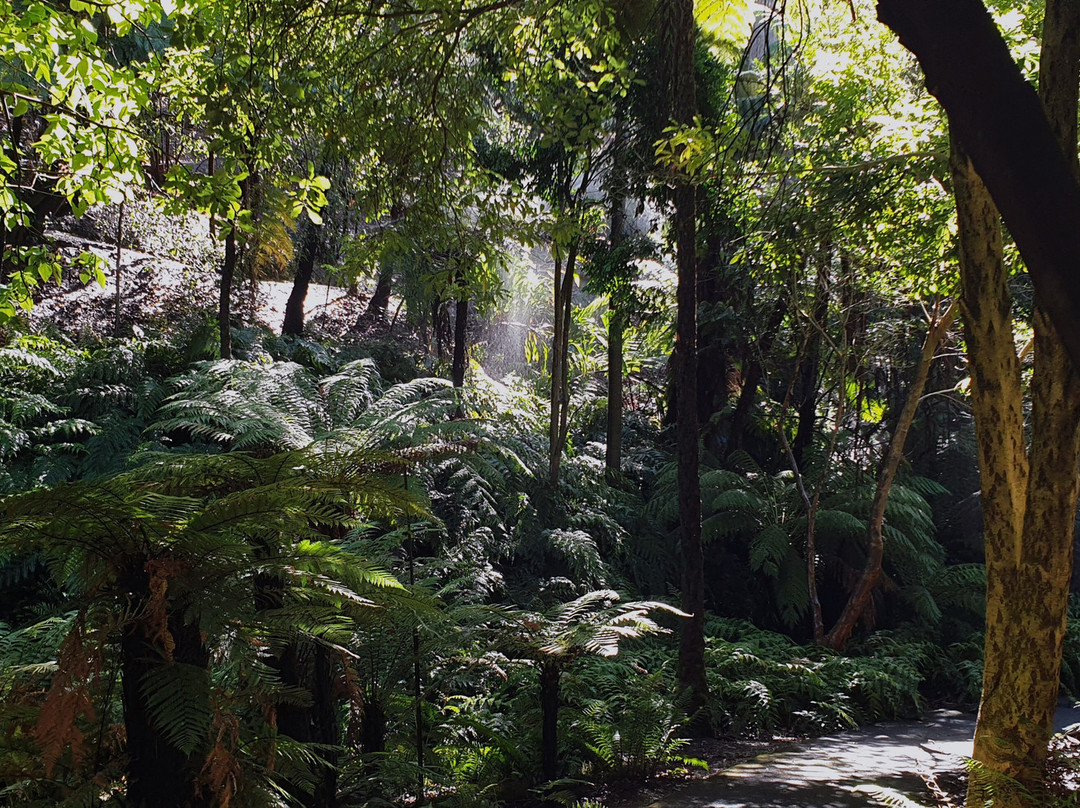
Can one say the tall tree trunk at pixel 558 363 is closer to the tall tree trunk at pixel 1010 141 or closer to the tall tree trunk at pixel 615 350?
the tall tree trunk at pixel 615 350

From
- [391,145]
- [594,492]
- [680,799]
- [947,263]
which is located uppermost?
[391,145]

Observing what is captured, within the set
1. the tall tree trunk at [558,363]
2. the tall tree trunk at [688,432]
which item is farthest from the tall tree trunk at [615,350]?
the tall tree trunk at [688,432]

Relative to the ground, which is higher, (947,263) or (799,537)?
(947,263)

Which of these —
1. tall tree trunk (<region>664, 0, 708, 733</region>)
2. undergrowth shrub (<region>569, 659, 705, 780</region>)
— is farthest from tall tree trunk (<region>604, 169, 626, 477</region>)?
undergrowth shrub (<region>569, 659, 705, 780</region>)

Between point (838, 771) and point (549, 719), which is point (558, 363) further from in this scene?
point (549, 719)

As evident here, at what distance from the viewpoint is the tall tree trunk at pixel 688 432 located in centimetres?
586

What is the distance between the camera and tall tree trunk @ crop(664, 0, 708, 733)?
586 centimetres

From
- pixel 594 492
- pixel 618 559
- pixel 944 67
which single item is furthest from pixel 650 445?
pixel 944 67

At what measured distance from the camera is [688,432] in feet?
19.8

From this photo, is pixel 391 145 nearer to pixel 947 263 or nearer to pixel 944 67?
pixel 944 67

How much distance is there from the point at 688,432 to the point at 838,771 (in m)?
2.54

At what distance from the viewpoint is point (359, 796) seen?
3.27 metres

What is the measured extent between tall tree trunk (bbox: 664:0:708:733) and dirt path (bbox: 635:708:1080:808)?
0.93 meters

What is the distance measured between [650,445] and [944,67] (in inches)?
444
